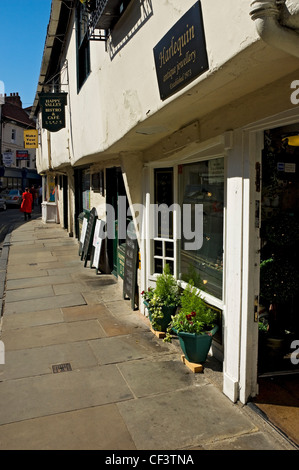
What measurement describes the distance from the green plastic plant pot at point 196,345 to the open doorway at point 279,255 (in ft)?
1.90

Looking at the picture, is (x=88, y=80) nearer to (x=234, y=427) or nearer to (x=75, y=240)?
(x=234, y=427)

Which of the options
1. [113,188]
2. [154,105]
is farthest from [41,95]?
[154,105]

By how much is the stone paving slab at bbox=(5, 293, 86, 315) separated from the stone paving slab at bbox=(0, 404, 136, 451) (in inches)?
133

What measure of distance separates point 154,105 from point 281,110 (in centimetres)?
137

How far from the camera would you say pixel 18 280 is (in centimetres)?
888

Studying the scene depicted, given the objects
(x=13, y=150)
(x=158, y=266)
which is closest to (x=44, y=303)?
(x=158, y=266)

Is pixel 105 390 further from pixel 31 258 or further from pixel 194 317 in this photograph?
pixel 31 258

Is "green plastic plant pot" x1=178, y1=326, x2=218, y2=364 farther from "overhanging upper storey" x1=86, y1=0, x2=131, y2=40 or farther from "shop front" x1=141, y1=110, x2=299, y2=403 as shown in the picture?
"overhanging upper storey" x1=86, y1=0, x2=131, y2=40

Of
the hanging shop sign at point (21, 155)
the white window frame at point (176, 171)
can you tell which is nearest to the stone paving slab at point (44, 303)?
the white window frame at point (176, 171)

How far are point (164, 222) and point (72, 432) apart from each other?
3.36 metres

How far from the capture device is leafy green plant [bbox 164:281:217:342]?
4422 millimetres

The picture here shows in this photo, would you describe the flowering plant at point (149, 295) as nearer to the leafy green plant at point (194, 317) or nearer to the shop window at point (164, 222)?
the shop window at point (164, 222)

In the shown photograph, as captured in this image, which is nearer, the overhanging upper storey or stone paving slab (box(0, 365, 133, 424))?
stone paving slab (box(0, 365, 133, 424))

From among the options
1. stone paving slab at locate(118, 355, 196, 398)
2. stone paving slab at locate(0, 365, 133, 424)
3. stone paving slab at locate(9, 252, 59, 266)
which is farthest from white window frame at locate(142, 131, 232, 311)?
stone paving slab at locate(9, 252, 59, 266)
